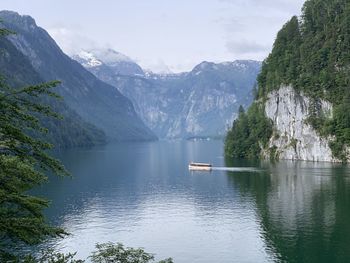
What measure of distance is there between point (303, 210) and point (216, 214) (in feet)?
52.5

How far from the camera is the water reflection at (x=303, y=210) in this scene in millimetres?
64062

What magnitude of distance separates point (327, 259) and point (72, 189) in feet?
258

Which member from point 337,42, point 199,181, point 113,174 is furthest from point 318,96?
point 113,174

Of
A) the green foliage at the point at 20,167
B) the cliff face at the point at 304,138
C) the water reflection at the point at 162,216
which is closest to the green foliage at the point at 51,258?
the green foliage at the point at 20,167

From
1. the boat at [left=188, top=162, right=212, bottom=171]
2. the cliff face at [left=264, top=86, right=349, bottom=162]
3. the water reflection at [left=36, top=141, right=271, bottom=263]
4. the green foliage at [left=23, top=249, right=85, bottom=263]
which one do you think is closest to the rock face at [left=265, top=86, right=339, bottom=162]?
the cliff face at [left=264, top=86, right=349, bottom=162]

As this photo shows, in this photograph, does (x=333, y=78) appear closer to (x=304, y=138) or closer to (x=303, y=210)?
(x=304, y=138)

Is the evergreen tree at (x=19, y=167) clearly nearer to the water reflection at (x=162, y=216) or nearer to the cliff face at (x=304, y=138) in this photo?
the water reflection at (x=162, y=216)

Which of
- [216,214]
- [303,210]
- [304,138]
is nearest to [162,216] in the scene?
[216,214]

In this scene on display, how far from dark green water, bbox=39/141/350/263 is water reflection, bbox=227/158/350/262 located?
5.5 inches

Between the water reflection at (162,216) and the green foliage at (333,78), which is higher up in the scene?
the green foliage at (333,78)

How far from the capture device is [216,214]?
9094 centimetres

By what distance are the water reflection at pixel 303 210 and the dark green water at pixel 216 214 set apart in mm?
141

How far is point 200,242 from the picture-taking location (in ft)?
234

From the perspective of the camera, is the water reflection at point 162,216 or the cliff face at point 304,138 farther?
the cliff face at point 304,138
